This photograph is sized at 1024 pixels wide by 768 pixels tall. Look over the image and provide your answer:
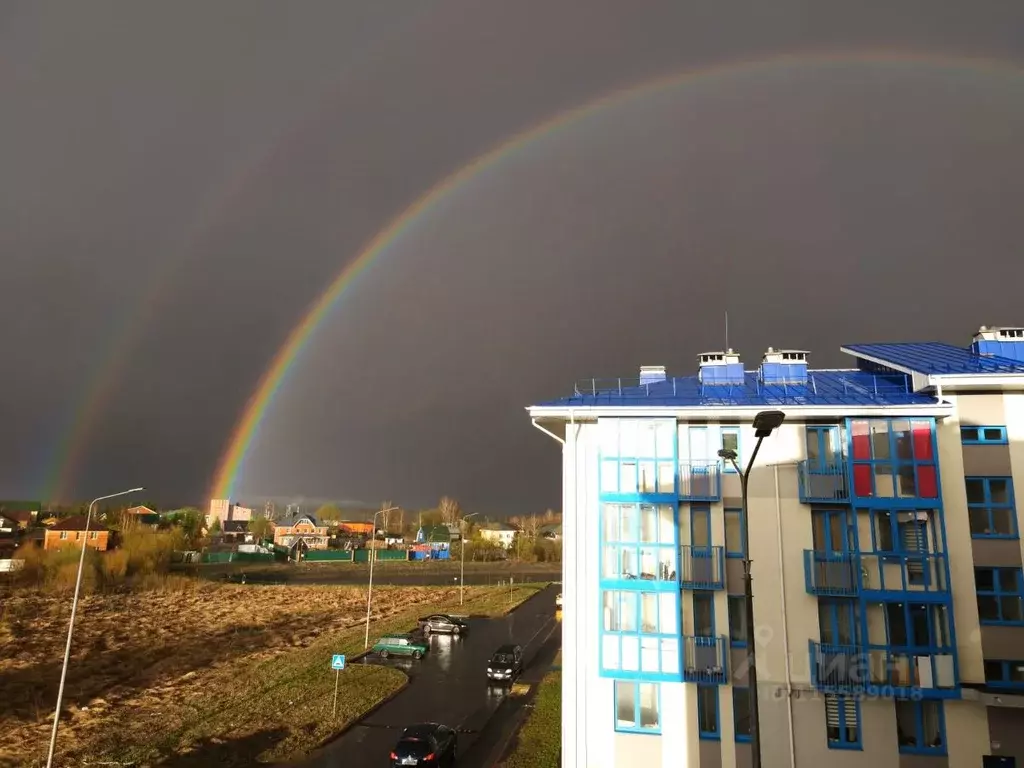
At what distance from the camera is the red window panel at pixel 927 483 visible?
1958 cm

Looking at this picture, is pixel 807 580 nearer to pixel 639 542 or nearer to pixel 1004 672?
pixel 639 542

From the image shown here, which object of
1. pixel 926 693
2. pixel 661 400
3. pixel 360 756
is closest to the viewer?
pixel 926 693

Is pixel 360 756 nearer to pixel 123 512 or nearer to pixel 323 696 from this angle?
pixel 323 696

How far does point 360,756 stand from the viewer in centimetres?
2438

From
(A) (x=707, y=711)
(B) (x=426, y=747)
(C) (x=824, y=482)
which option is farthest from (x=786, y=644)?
(B) (x=426, y=747)

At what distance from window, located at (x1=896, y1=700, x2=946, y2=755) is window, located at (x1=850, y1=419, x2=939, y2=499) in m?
6.17

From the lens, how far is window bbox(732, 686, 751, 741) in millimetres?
19125

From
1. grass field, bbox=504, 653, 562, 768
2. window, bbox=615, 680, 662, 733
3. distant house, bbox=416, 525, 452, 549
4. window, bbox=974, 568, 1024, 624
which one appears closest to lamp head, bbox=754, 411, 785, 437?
window, bbox=615, 680, 662, 733

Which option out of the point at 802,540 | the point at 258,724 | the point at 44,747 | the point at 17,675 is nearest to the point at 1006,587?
the point at 802,540

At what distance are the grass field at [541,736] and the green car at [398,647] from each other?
11370 mm

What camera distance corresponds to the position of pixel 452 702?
107ft

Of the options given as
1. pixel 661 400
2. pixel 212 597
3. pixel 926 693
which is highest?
pixel 661 400

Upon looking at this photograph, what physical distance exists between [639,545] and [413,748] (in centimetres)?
1151

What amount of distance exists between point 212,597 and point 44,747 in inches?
2009
